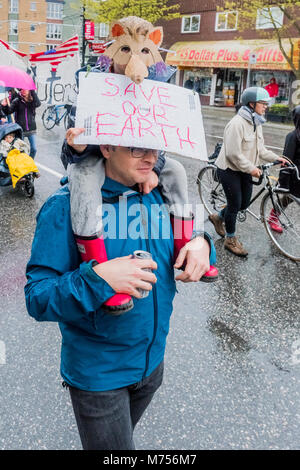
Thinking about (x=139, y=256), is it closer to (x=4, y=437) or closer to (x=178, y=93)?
(x=178, y=93)

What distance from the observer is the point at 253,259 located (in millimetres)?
4949

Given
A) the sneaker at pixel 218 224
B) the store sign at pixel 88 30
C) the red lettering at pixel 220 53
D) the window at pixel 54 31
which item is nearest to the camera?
the sneaker at pixel 218 224

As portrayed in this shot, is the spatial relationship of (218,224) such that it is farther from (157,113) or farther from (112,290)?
(112,290)

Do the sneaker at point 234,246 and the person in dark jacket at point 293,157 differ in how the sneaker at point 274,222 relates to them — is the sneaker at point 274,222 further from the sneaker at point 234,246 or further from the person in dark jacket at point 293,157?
the sneaker at point 234,246

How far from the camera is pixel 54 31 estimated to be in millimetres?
73188

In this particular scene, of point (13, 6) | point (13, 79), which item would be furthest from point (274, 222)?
point (13, 6)

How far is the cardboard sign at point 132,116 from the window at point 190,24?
33.7 metres

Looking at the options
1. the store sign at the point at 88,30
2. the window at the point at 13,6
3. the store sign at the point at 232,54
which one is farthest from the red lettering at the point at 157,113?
the window at the point at 13,6

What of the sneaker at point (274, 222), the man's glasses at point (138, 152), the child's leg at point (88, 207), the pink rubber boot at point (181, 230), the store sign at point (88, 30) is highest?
the store sign at point (88, 30)

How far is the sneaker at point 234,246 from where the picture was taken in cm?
499

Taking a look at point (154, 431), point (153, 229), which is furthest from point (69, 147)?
point (154, 431)

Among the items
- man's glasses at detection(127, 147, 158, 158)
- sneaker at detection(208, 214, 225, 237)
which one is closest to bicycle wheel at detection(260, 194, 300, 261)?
sneaker at detection(208, 214, 225, 237)

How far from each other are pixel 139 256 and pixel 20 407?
1774 mm

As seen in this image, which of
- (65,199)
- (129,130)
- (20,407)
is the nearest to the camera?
(129,130)
